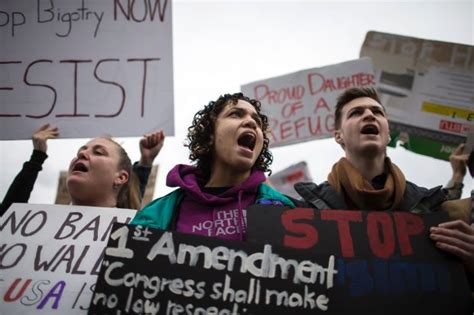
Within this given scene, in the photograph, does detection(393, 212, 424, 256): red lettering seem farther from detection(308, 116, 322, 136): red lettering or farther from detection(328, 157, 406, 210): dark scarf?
detection(308, 116, 322, 136): red lettering

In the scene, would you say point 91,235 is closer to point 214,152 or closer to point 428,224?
point 214,152

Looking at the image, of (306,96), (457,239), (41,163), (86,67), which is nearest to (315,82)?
(306,96)

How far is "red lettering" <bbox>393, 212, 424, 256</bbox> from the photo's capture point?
76.9 inches

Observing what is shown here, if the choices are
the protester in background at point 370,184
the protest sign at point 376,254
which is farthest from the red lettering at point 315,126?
the protest sign at point 376,254

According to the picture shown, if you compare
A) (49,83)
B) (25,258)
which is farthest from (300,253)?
(49,83)

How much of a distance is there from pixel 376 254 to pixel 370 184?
0.65 m

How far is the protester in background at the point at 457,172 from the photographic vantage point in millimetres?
3339

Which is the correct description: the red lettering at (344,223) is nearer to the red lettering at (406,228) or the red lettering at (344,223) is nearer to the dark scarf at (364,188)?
the red lettering at (406,228)

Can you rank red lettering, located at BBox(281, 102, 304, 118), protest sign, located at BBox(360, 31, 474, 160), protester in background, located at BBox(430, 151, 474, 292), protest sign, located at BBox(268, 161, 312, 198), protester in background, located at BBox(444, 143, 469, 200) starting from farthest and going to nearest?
protest sign, located at BBox(268, 161, 312, 198), red lettering, located at BBox(281, 102, 304, 118), protest sign, located at BBox(360, 31, 474, 160), protester in background, located at BBox(444, 143, 469, 200), protester in background, located at BBox(430, 151, 474, 292)

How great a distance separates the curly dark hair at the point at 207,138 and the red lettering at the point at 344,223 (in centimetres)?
77

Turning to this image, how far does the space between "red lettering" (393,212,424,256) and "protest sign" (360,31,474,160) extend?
2.15 metres

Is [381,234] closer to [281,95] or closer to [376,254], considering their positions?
[376,254]

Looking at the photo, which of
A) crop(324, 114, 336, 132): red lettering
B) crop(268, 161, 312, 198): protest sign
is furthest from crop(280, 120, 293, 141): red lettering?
crop(268, 161, 312, 198): protest sign

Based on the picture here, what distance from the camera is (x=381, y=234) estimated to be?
199 centimetres
